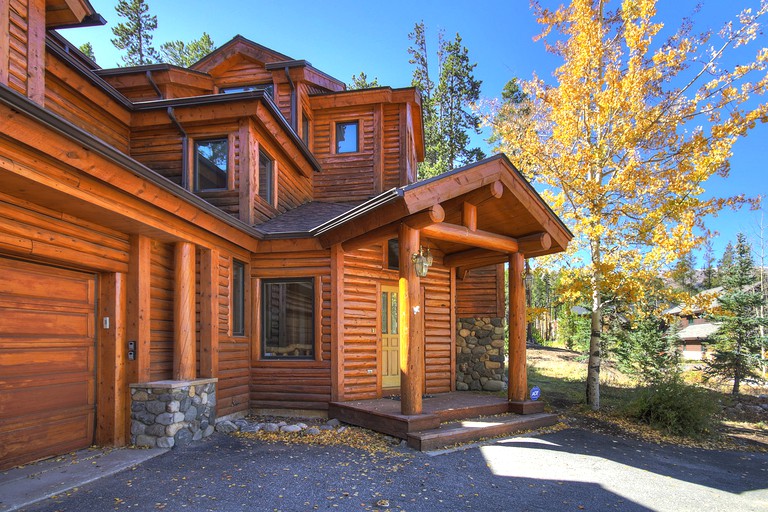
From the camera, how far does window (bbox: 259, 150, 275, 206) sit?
9664mm

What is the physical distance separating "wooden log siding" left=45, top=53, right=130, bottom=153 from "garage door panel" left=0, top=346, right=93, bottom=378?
474 cm

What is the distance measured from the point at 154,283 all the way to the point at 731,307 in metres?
15.7

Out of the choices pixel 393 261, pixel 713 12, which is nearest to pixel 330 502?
pixel 393 261

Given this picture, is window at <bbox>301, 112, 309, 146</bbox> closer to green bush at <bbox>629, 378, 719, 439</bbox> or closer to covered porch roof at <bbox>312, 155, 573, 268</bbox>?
covered porch roof at <bbox>312, 155, 573, 268</bbox>

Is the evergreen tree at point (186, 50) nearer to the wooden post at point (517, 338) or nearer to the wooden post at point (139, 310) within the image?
the wooden post at point (139, 310)

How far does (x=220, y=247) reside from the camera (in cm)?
739

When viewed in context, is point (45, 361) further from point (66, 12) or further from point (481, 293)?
point (481, 293)

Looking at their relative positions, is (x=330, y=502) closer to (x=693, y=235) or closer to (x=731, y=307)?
(x=693, y=235)

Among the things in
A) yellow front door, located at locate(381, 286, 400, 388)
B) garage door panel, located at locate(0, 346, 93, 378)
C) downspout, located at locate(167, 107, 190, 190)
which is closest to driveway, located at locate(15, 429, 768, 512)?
garage door panel, located at locate(0, 346, 93, 378)

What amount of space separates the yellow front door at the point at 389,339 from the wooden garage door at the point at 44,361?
5.08 metres

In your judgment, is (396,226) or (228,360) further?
(228,360)

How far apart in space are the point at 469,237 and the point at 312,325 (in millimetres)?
3208

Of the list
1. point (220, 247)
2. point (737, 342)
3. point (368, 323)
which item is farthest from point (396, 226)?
point (737, 342)

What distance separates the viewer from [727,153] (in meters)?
8.49
